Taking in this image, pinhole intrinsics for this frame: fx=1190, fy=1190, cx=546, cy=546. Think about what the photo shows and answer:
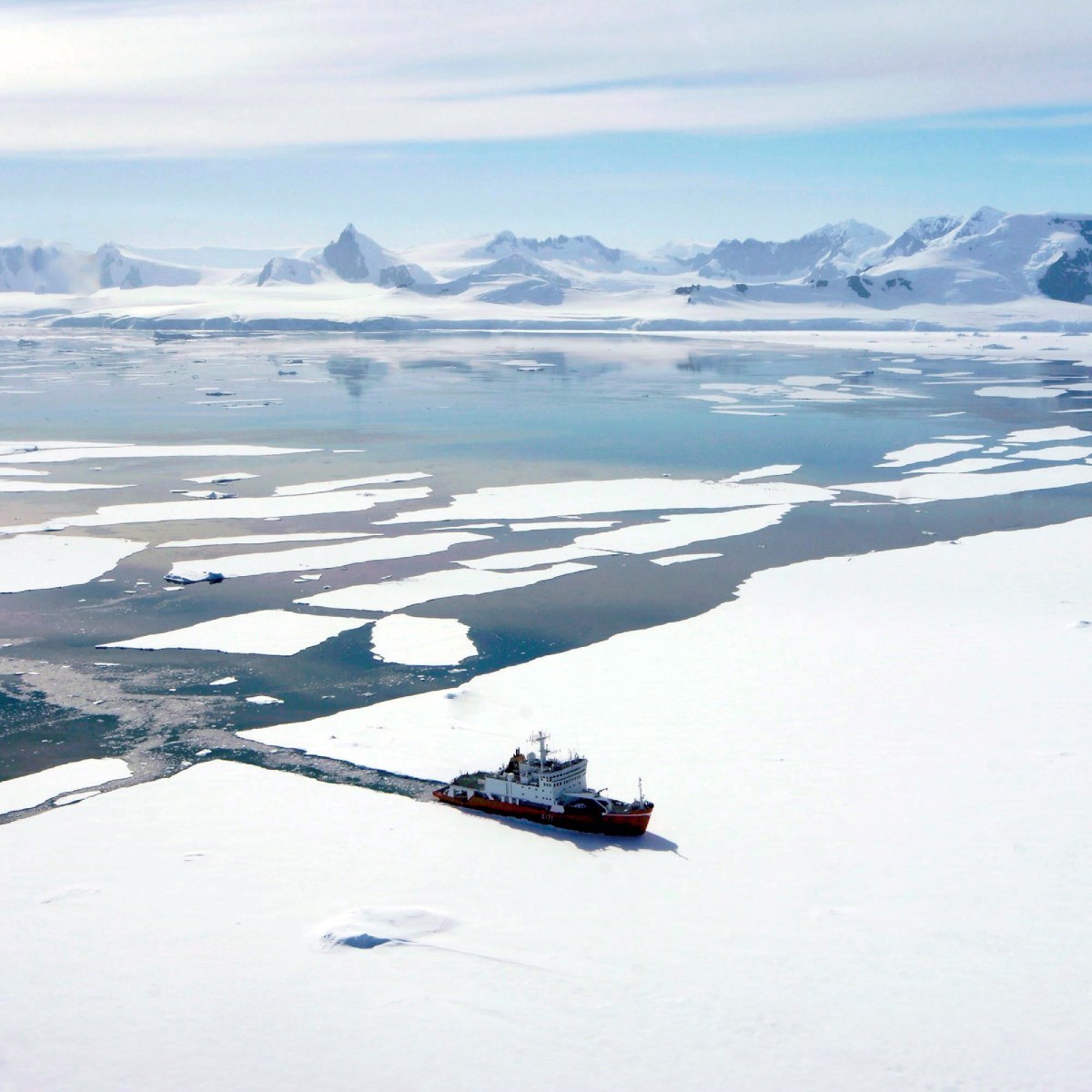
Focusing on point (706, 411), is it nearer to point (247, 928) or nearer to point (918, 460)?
point (918, 460)

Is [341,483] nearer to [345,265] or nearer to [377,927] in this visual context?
[377,927]

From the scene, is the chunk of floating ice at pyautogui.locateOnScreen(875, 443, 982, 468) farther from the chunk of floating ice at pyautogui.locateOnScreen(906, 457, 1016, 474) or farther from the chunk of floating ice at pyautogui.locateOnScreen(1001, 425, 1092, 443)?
the chunk of floating ice at pyautogui.locateOnScreen(1001, 425, 1092, 443)

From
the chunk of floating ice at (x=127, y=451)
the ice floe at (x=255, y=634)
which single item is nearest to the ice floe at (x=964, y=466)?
the chunk of floating ice at (x=127, y=451)

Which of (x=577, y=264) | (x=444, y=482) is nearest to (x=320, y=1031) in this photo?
(x=444, y=482)

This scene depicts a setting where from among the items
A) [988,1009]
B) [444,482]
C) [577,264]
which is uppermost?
[577,264]

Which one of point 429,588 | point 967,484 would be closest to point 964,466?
point 967,484

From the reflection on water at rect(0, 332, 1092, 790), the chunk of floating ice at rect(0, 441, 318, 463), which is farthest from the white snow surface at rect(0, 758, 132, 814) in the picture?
the chunk of floating ice at rect(0, 441, 318, 463)

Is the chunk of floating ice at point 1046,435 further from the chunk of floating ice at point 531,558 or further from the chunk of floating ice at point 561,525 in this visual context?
the chunk of floating ice at point 531,558
